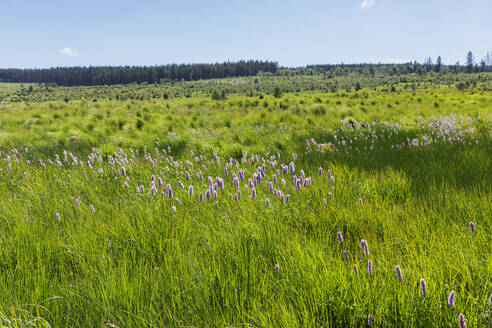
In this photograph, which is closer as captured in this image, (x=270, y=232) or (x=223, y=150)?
(x=270, y=232)

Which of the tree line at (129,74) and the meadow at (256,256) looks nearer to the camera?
the meadow at (256,256)

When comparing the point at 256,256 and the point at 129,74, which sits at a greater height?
the point at 129,74

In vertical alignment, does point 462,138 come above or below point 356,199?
above

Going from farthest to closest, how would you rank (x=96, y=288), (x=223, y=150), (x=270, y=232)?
(x=223, y=150), (x=270, y=232), (x=96, y=288)

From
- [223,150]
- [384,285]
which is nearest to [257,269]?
[384,285]

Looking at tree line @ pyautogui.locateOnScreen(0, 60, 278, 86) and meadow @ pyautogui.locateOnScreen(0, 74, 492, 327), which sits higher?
tree line @ pyautogui.locateOnScreen(0, 60, 278, 86)

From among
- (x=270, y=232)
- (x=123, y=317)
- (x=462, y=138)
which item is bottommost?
(x=123, y=317)

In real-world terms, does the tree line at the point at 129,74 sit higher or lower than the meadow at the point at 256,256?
higher

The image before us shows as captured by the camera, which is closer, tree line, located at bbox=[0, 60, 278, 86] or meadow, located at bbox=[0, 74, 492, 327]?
meadow, located at bbox=[0, 74, 492, 327]

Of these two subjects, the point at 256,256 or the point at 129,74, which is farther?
the point at 129,74

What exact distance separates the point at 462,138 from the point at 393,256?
5567mm

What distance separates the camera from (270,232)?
2.11m

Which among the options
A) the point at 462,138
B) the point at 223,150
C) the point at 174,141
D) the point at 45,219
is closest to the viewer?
the point at 45,219

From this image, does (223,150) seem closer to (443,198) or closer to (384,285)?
(443,198)
